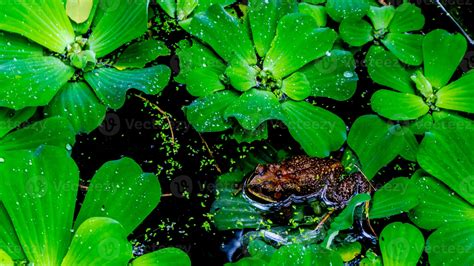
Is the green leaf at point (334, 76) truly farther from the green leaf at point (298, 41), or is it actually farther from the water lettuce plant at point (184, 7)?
the water lettuce plant at point (184, 7)

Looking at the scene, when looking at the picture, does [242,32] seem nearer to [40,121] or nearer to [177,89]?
[177,89]

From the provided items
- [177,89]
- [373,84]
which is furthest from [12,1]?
[373,84]

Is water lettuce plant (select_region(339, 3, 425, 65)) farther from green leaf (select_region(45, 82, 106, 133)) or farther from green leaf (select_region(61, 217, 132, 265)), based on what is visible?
green leaf (select_region(61, 217, 132, 265))

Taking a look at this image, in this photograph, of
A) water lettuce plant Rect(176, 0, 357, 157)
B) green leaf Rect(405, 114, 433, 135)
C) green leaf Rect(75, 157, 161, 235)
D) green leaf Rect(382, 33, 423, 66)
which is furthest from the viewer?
green leaf Rect(382, 33, 423, 66)

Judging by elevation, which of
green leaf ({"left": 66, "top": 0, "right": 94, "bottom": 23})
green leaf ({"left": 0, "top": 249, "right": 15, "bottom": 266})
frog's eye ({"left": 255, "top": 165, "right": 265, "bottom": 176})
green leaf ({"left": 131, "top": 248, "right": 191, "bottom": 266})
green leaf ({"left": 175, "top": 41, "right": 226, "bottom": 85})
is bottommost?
frog's eye ({"left": 255, "top": 165, "right": 265, "bottom": 176})

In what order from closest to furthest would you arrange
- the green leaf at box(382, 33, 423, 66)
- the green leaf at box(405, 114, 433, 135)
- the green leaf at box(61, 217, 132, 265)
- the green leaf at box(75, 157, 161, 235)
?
1. the green leaf at box(61, 217, 132, 265)
2. the green leaf at box(75, 157, 161, 235)
3. the green leaf at box(405, 114, 433, 135)
4. the green leaf at box(382, 33, 423, 66)

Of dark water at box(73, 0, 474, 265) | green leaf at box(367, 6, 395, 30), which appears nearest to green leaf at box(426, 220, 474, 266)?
dark water at box(73, 0, 474, 265)
